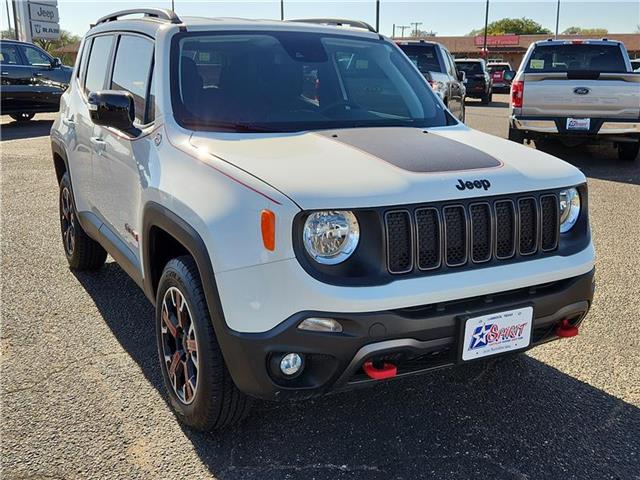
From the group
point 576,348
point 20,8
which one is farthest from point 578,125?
point 20,8

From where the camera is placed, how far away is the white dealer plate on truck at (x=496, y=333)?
2.63m

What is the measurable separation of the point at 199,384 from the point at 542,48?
32.1ft

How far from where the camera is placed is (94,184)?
422 centimetres

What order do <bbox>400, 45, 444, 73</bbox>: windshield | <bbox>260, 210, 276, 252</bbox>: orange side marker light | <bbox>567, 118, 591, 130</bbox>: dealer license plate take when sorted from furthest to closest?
1. <bbox>400, 45, 444, 73</bbox>: windshield
2. <bbox>567, 118, 591, 130</bbox>: dealer license plate
3. <bbox>260, 210, 276, 252</bbox>: orange side marker light

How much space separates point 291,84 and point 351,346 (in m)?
1.77

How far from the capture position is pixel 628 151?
34.8 ft

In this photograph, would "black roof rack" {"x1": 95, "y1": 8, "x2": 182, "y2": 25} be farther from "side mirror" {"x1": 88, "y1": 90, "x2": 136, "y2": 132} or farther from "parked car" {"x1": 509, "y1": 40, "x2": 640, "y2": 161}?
"parked car" {"x1": 509, "y1": 40, "x2": 640, "y2": 161}

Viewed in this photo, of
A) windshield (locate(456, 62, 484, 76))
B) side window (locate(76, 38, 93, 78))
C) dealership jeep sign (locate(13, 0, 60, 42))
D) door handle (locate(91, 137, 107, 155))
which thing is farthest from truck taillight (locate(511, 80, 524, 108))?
dealership jeep sign (locate(13, 0, 60, 42))

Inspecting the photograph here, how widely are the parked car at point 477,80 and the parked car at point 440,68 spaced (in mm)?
10936

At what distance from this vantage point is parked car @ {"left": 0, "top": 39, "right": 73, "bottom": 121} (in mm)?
15141

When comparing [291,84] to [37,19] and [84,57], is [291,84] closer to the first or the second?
[84,57]

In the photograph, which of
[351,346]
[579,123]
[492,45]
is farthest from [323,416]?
[492,45]

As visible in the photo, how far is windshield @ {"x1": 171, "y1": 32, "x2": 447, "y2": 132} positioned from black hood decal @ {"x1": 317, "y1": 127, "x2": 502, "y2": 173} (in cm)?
28

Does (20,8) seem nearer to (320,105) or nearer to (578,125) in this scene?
(578,125)
